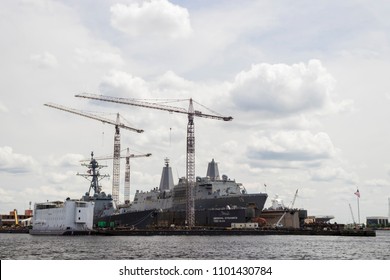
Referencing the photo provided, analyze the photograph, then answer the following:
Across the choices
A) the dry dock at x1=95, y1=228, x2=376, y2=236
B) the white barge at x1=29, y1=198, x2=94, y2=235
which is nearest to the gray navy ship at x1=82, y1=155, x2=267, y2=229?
the dry dock at x1=95, y1=228, x2=376, y2=236

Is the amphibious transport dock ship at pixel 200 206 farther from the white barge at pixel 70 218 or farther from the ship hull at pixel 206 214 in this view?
the white barge at pixel 70 218

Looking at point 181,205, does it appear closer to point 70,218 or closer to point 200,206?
point 200,206

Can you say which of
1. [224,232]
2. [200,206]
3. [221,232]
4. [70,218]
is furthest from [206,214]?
[70,218]

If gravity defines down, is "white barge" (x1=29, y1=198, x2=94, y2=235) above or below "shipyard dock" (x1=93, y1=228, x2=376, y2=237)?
above

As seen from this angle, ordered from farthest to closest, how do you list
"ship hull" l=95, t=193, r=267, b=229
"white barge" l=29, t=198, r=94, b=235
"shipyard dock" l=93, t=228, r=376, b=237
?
"ship hull" l=95, t=193, r=267, b=229, "white barge" l=29, t=198, r=94, b=235, "shipyard dock" l=93, t=228, r=376, b=237

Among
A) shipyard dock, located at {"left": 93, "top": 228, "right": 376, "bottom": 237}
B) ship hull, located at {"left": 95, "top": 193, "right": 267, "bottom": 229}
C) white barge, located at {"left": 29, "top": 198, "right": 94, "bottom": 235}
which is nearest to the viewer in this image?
shipyard dock, located at {"left": 93, "top": 228, "right": 376, "bottom": 237}

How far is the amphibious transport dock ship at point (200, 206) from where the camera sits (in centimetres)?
14588

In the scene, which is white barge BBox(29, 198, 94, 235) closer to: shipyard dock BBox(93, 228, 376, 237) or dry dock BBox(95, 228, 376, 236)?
shipyard dock BBox(93, 228, 376, 237)

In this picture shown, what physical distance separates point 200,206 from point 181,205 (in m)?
6.11

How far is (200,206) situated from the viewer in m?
154

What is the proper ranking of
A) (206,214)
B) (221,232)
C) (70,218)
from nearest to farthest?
1. (221,232)
2. (70,218)
3. (206,214)

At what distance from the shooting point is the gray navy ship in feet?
481

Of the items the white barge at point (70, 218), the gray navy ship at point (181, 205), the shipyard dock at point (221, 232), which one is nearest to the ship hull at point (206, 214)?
the gray navy ship at point (181, 205)

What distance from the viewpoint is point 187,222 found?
149875mm
